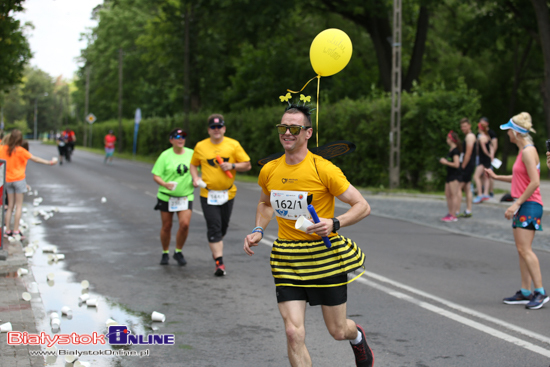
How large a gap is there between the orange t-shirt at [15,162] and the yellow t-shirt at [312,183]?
7401 mm

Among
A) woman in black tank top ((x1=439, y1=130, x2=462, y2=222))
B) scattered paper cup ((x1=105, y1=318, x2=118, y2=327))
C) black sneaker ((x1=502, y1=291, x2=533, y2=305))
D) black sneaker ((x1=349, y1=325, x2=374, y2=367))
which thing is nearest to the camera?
black sneaker ((x1=349, y1=325, x2=374, y2=367))

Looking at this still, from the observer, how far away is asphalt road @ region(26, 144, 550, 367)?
5.02 m

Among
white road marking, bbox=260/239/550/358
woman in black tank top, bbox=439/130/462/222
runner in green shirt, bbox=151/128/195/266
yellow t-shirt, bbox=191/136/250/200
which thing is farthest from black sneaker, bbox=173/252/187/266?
woman in black tank top, bbox=439/130/462/222

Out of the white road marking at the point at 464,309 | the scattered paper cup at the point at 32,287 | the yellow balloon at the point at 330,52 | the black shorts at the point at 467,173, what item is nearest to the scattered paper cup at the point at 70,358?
the scattered paper cup at the point at 32,287

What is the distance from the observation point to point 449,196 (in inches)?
527

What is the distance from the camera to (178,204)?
837cm

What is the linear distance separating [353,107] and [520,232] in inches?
623

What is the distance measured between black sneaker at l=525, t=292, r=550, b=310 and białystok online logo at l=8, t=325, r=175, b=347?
3579mm

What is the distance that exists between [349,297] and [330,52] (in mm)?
2875

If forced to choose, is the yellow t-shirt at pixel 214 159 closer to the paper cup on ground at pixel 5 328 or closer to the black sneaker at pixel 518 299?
the paper cup on ground at pixel 5 328

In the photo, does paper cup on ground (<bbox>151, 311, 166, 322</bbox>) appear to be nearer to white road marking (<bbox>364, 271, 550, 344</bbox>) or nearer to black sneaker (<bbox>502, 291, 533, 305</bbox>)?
white road marking (<bbox>364, 271, 550, 344</bbox>)

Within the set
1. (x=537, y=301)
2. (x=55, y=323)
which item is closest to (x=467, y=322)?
(x=537, y=301)

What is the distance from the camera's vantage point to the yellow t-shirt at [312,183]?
12.9 feet

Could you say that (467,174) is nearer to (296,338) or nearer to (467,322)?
(467,322)
